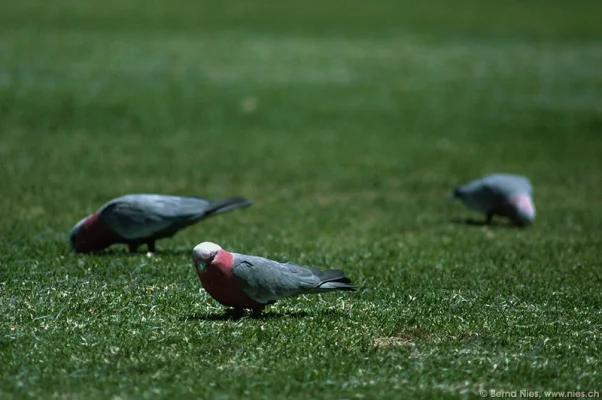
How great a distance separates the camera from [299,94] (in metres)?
24.5

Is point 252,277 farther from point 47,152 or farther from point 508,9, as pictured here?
point 508,9

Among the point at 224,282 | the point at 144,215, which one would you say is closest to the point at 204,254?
the point at 224,282

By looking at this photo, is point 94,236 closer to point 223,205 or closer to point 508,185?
point 223,205

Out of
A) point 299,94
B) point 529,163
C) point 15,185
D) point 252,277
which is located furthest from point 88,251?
point 299,94

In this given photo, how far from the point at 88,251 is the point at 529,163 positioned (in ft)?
40.1

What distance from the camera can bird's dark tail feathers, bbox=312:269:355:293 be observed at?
7695mm

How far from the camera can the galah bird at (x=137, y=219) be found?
1030 centimetres

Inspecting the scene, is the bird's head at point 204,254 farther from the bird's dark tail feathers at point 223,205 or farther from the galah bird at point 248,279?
the bird's dark tail feathers at point 223,205

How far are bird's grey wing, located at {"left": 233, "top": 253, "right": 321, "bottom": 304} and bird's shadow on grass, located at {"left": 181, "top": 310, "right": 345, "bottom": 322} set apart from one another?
0.31 metres

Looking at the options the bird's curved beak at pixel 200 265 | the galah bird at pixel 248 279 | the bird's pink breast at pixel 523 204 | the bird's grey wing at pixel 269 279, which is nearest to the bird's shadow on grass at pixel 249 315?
the galah bird at pixel 248 279

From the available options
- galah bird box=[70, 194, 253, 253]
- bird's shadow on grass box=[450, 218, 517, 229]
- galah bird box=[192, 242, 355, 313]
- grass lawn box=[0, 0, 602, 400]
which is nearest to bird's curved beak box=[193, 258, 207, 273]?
galah bird box=[192, 242, 355, 313]

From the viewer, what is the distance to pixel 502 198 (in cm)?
1417

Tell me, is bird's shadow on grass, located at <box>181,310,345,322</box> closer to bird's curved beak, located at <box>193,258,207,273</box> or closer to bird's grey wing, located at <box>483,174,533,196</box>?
bird's curved beak, located at <box>193,258,207,273</box>

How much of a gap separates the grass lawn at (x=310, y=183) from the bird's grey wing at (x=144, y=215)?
335 millimetres
